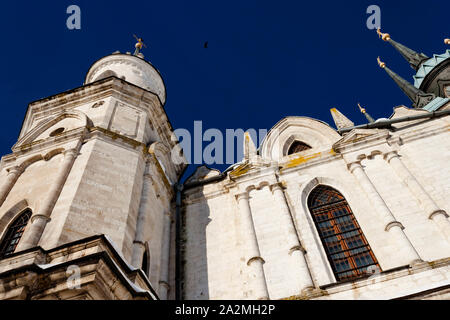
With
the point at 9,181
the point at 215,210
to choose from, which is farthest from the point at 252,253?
the point at 9,181

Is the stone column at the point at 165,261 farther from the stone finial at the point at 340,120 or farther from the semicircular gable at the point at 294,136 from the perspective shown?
the stone finial at the point at 340,120

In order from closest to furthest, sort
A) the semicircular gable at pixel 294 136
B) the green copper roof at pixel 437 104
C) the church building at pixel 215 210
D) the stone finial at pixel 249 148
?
1. the church building at pixel 215 210
2. the green copper roof at pixel 437 104
3. the stone finial at pixel 249 148
4. the semicircular gable at pixel 294 136

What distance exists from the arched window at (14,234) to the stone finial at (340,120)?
36.4ft

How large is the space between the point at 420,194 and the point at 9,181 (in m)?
11.2

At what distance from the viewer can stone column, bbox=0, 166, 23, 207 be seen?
34.7 feet

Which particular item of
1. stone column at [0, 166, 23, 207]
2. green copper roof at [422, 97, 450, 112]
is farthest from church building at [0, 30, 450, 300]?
green copper roof at [422, 97, 450, 112]

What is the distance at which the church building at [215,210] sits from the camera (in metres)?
8.07

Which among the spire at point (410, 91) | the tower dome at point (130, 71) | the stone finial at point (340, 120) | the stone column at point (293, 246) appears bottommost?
the stone column at point (293, 246)

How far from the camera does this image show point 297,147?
1567 cm

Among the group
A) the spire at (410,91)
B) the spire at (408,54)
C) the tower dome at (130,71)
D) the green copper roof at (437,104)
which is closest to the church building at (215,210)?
the green copper roof at (437,104)

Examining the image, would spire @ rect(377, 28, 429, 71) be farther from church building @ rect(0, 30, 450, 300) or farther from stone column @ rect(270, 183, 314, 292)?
stone column @ rect(270, 183, 314, 292)

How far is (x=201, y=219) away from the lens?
502 inches

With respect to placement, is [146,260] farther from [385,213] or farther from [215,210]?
[385,213]
